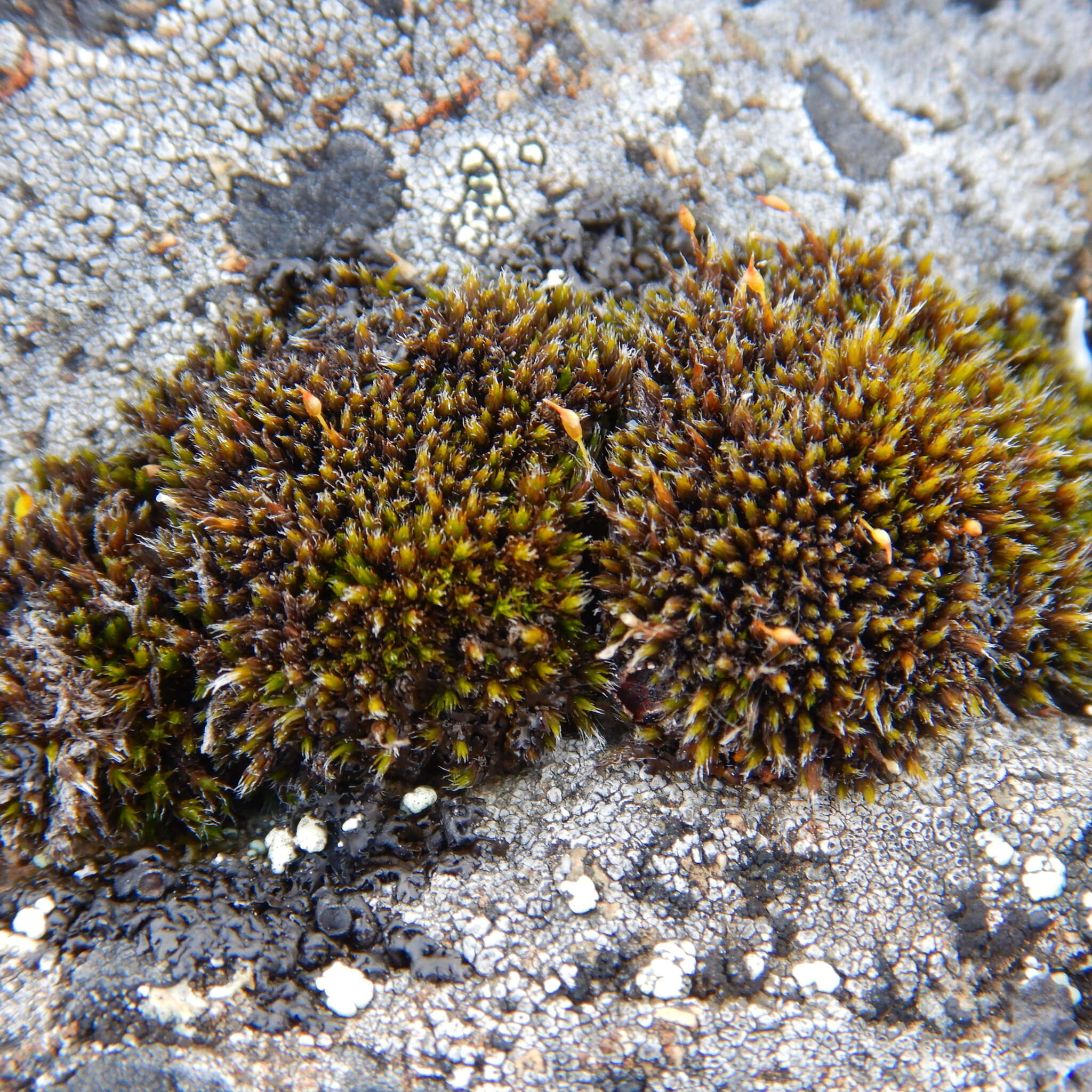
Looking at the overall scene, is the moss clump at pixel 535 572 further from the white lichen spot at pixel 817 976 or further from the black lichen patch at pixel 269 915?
the white lichen spot at pixel 817 976

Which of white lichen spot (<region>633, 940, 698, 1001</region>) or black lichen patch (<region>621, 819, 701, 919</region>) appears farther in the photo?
black lichen patch (<region>621, 819, 701, 919</region>)

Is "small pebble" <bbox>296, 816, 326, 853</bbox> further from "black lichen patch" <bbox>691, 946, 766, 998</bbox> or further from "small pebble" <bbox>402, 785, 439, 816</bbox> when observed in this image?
"black lichen patch" <bbox>691, 946, 766, 998</bbox>

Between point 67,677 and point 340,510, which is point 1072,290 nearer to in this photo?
point 340,510

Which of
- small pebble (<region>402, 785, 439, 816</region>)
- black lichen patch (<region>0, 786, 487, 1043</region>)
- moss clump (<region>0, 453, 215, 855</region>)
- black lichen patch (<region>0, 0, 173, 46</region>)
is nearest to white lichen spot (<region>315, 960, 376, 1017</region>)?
black lichen patch (<region>0, 786, 487, 1043</region>)

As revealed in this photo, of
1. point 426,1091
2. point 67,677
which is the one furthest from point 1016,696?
point 67,677

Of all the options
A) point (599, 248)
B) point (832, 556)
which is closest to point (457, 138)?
point (599, 248)

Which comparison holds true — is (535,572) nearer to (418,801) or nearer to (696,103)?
(418,801)

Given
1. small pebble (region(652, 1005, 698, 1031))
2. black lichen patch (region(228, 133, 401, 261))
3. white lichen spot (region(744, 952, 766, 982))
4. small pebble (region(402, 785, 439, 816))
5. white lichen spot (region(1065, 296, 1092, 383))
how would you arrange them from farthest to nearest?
1. white lichen spot (region(1065, 296, 1092, 383))
2. black lichen patch (region(228, 133, 401, 261))
3. small pebble (region(402, 785, 439, 816))
4. white lichen spot (region(744, 952, 766, 982))
5. small pebble (region(652, 1005, 698, 1031))

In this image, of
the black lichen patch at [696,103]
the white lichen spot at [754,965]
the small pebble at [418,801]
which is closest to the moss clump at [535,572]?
the small pebble at [418,801]
